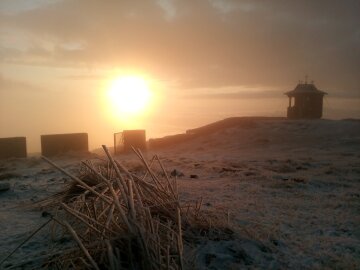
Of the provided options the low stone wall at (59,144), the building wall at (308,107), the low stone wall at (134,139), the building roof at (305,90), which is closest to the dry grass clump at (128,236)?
the low stone wall at (59,144)

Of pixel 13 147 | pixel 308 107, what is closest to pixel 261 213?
pixel 13 147

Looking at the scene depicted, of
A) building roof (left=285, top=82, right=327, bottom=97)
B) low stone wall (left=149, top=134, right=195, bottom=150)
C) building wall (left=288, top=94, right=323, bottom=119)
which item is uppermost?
building roof (left=285, top=82, right=327, bottom=97)

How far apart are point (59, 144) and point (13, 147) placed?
2.19m

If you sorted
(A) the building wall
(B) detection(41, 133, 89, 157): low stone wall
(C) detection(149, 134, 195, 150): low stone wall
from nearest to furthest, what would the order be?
(B) detection(41, 133, 89, 157): low stone wall, (C) detection(149, 134, 195, 150): low stone wall, (A) the building wall

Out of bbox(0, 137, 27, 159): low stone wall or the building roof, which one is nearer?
bbox(0, 137, 27, 159): low stone wall

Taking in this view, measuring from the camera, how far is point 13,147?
18547 millimetres

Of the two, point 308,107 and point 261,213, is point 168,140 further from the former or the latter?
point 261,213

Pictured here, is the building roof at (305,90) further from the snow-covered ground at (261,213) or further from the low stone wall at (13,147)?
the low stone wall at (13,147)

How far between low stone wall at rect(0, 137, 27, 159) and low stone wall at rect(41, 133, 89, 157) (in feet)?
3.16

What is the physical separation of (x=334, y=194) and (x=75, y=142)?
47.7 ft

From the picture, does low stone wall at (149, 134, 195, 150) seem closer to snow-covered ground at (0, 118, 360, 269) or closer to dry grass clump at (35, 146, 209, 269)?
snow-covered ground at (0, 118, 360, 269)

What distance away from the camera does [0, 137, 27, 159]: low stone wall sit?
1836cm

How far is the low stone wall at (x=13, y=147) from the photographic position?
18359 mm

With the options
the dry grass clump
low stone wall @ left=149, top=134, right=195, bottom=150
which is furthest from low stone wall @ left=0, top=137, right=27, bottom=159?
the dry grass clump
